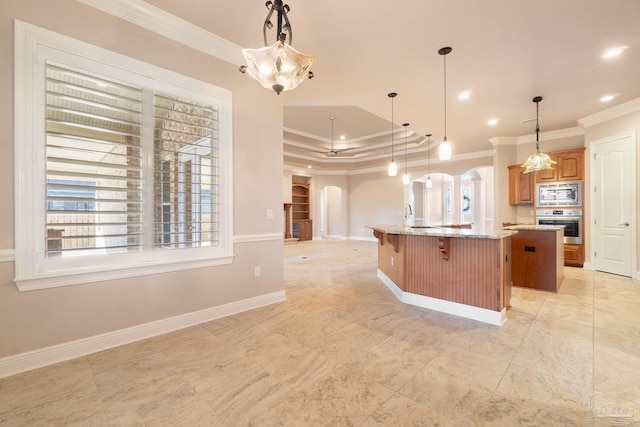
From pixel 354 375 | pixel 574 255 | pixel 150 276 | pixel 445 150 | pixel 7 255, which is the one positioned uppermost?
pixel 445 150

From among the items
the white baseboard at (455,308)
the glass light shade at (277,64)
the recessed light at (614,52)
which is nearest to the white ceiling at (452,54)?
the recessed light at (614,52)

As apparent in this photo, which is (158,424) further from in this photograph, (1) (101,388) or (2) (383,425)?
(2) (383,425)

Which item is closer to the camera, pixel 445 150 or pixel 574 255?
pixel 445 150

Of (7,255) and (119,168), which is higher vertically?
(119,168)

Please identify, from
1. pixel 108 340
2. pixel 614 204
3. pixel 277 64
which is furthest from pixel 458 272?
Result: pixel 614 204

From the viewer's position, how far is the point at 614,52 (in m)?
3.25

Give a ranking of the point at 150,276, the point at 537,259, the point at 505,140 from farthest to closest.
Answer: the point at 505,140, the point at 537,259, the point at 150,276

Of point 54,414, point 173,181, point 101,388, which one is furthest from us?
point 173,181

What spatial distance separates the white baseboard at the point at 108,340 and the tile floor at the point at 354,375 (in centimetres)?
8

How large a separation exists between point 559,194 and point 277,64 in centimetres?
691

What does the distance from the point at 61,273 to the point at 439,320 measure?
11.6 ft

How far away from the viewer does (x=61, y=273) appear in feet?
7.12

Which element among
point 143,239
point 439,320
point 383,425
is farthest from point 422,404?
point 143,239

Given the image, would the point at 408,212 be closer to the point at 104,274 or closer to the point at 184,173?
the point at 184,173
